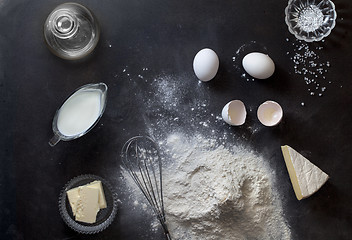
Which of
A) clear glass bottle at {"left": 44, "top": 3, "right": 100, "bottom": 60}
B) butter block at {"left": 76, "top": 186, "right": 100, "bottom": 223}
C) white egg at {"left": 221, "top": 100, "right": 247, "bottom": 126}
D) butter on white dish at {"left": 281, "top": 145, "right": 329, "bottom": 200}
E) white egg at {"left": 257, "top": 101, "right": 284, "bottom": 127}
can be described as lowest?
butter on white dish at {"left": 281, "top": 145, "right": 329, "bottom": 200}

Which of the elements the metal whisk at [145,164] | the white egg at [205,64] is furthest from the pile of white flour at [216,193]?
the white egg at [205,64]

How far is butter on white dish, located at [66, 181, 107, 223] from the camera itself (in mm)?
1892

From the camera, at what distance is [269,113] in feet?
6.48

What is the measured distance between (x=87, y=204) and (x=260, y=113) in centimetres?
89

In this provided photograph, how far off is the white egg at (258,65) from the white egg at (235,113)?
0.15 meters

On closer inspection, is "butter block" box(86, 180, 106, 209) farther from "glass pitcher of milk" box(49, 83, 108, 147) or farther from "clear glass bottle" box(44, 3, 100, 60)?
"clear glass bottle" box(44, 3, 100, 60)

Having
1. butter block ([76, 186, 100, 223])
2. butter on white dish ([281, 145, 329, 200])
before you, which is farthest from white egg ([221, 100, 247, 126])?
butter block ([76, 186, 100, 223])

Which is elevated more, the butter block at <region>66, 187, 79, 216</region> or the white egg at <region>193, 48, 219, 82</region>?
the white egg at <region>193, 48, 219, 82</region>

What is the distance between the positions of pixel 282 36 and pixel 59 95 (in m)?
1.09

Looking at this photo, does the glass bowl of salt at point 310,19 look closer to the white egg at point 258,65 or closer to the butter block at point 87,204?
the white egg at point 258,65

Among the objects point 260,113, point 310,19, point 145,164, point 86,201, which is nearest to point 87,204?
point 86,201

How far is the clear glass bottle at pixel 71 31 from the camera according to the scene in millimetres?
1905

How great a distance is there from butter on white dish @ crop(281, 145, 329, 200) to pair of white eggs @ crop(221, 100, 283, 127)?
5.6 inches

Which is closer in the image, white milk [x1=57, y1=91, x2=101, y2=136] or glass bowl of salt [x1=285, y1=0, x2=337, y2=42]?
white milk [x1=57, y1=91, x2=101, y2=136]
